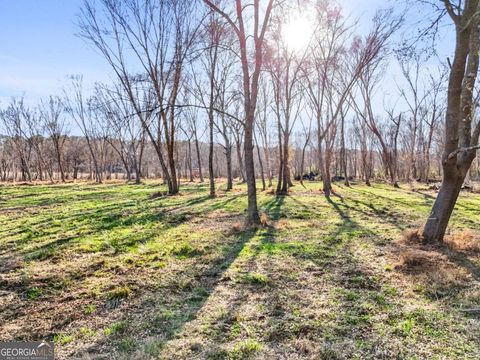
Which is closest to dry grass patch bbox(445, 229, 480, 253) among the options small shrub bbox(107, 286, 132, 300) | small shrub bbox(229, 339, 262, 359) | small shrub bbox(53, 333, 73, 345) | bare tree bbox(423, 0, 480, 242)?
bare tree bbox(423, 0, 480, 242)

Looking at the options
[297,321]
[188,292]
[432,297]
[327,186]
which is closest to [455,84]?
[432,297]

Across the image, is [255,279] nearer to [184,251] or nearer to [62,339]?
[184,251]

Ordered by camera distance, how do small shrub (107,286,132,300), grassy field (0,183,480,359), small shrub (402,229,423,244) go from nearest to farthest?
grassy field (0,183,480,359) → small shrub (107,286,132,300) → small shrub (402,229,423,244)

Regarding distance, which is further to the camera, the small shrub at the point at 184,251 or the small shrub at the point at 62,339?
the small shrub at the point at 184,251

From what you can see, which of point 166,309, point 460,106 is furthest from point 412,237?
point 166,309

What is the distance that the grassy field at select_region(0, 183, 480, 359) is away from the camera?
107 inches

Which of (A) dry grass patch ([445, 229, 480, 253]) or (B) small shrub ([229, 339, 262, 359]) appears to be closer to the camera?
(B) small shrub ([229, 339, 262, 359])

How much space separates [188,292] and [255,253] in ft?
5.77

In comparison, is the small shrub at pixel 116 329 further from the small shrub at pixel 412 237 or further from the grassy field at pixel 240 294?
the small shrub at pixel 412 237

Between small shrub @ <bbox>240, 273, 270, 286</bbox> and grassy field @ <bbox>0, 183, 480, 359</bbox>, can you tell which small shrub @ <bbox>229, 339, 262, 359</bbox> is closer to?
grassy field @ <bbox>0, 183, 480, 359</bbox>

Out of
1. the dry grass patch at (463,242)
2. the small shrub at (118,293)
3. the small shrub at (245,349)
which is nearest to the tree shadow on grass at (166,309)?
the small shrub at (118,293)

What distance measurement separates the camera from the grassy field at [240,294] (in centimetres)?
272

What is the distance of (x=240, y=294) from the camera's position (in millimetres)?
3779

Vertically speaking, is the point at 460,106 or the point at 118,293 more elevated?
the point at 460,106
